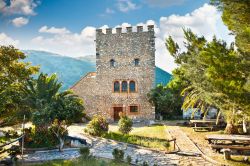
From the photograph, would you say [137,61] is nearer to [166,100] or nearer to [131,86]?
[131,86]

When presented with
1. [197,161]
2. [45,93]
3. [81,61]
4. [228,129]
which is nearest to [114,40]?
[45,93]

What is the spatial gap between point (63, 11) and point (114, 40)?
473 inches

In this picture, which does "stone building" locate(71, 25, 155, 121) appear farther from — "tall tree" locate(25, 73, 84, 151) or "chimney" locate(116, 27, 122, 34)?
"tall tree" locate(25, 73, 84, 151)

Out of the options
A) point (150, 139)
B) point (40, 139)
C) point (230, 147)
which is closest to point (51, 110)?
point (40, 139)

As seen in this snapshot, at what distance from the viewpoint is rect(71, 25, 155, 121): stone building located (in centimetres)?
2862

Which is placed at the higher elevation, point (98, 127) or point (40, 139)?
point (98, 127)

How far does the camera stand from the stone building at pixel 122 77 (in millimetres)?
28625

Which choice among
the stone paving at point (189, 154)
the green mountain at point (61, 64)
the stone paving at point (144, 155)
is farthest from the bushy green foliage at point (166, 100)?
the green mountain at point (61, 64)

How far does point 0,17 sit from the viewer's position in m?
13.2

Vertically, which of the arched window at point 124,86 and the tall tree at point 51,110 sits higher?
the arched window at point 124,86

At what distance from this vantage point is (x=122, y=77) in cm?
2903

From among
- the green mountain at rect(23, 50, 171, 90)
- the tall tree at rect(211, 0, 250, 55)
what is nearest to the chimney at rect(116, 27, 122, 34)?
the tall tree at rect(211, 0, 250, 55)

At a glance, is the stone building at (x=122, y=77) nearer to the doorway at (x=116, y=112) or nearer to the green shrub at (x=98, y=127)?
the doorway at (x=116, y=112)

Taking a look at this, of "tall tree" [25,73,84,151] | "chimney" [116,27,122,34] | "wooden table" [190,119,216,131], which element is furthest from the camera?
Result: "chimney" [116,27,122,34]
